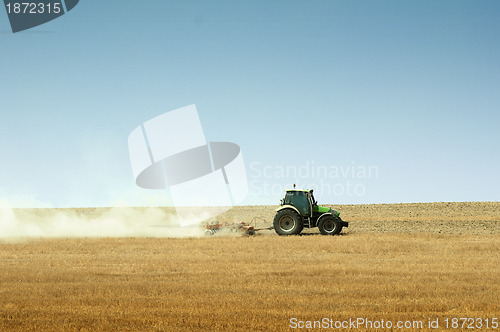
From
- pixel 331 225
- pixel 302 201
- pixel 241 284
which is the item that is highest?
pixel 302 201

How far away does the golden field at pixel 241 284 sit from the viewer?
34.2ft

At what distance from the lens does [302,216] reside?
28219 millimetres

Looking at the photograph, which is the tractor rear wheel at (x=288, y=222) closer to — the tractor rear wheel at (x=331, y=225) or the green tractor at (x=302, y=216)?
the green tractor at (x=302, y=216)

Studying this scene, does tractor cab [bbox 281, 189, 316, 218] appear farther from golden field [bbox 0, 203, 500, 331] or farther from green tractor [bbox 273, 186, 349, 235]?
golden field [bbox 0, 203, 500, 331]

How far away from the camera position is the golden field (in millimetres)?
10414

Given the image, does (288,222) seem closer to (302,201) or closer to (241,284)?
(302,201)

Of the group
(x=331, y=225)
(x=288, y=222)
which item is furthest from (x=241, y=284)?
(x=331, y=225)

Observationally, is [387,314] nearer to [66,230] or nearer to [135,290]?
[135,290]

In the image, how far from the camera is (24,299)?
12.1m

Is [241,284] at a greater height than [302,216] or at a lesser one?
lesser

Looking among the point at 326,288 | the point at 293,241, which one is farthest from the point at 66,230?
the point at 326,288

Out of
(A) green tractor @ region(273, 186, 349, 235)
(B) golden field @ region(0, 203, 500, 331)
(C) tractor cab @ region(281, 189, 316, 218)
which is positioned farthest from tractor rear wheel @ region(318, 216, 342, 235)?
(B) golden field @ region(0, 203, 500, 331)

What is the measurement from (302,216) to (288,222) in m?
0.85

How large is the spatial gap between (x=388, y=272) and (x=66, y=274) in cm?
969
